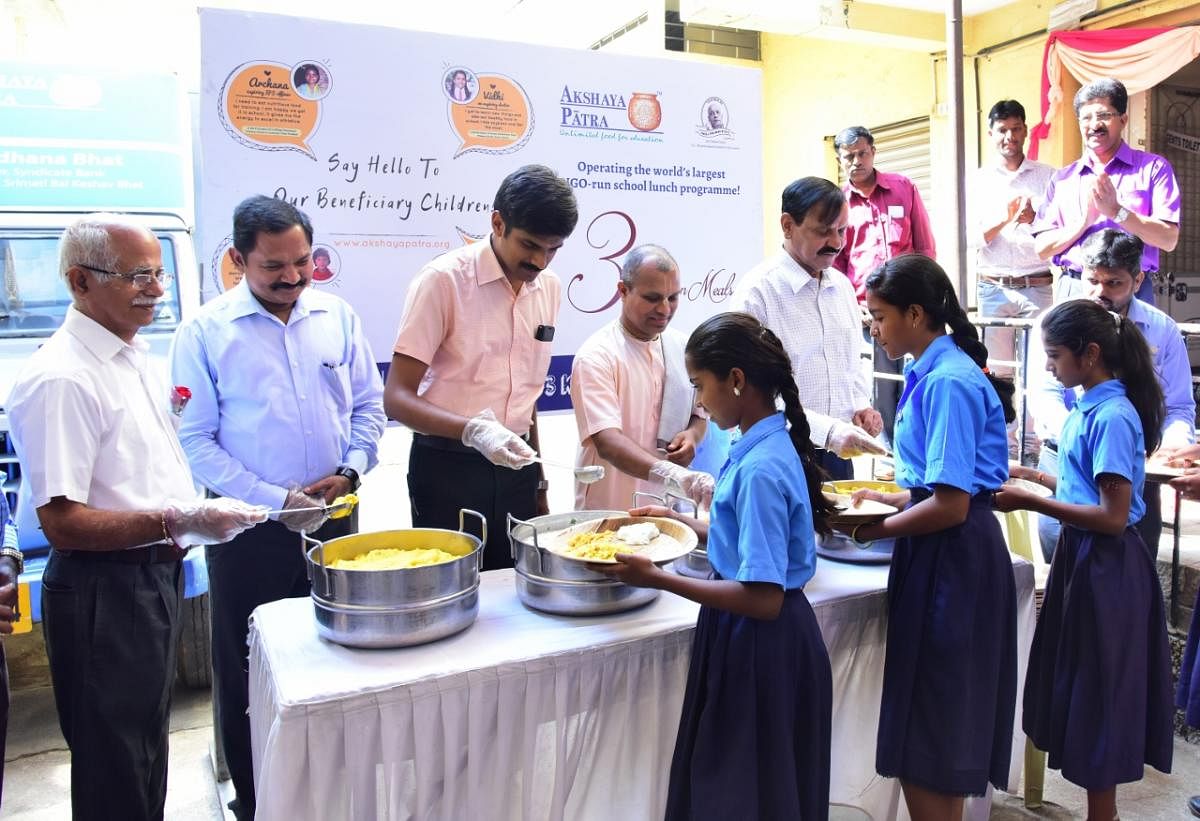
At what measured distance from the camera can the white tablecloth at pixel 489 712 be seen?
1.85 metres

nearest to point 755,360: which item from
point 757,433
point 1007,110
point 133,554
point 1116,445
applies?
point 757,433

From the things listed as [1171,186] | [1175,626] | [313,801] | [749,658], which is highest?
[1171,186]

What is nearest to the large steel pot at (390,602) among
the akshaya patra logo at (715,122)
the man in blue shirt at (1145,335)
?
the man in blue shirt at (1145,335)

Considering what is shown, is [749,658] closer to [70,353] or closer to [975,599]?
[975,599]

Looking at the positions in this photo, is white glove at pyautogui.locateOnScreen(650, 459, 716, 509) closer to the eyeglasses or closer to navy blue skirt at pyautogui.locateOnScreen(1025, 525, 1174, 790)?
navy blue skirt at pyautogui.locateOnScreen(1025, 525, 1174, 790)

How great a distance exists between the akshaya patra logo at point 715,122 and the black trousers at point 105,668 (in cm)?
345

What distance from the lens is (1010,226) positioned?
5.69m

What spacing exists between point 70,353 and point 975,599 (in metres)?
2.22

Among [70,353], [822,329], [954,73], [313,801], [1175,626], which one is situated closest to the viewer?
[313,801]

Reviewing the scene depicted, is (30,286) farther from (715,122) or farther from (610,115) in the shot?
(715,122)

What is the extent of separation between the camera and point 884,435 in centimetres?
566

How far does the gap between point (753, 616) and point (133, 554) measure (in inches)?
58.3

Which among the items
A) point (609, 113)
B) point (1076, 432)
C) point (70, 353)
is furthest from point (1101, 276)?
point (70, 353)

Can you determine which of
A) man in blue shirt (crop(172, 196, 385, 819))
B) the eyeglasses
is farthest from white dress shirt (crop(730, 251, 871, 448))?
the eyeglasses
